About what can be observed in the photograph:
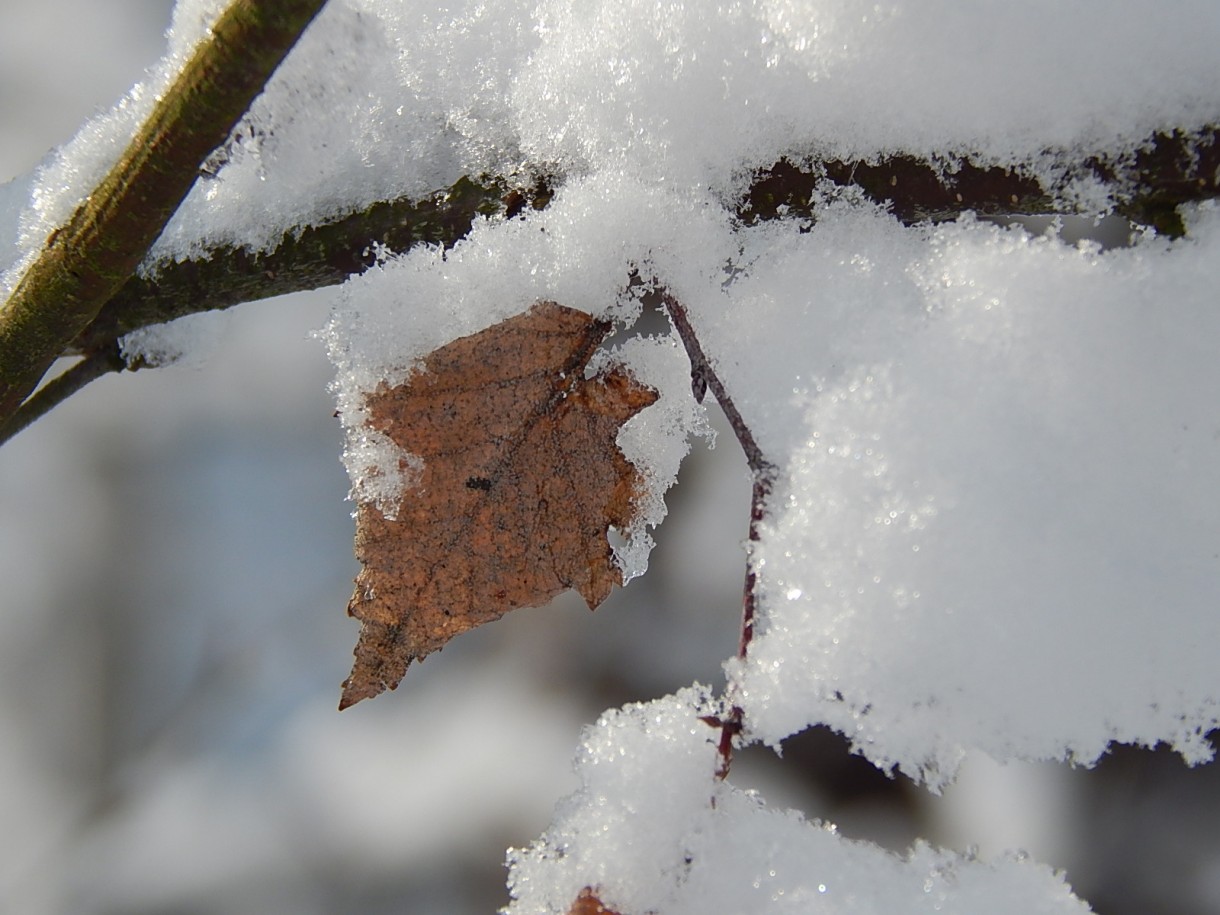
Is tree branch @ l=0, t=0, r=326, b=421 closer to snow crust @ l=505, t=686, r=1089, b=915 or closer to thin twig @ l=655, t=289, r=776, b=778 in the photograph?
thin twig @ l=655, t=289, r=776, b=778

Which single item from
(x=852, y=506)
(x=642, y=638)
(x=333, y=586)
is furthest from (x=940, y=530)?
(x=333, y=586)

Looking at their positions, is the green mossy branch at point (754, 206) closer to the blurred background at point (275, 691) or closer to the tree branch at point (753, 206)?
the tree branch at point (753, 206)

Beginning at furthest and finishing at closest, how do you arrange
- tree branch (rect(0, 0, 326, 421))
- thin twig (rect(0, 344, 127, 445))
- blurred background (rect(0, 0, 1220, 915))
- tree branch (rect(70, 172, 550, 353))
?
blurred background (rect(0, 0, 1220, 915)) → thin twig (rect(0, 344, 127, 445)) → tree branch (rect(70, 172, 550, 353)) → tree branch (rect(0, 0, 326, 421))

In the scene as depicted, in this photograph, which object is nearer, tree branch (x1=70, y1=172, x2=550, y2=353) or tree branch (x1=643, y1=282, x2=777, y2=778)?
tree branch (x1=643, y1=282, x2=777, y2=778)

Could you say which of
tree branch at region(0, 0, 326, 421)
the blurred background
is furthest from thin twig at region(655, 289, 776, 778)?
the blurred background

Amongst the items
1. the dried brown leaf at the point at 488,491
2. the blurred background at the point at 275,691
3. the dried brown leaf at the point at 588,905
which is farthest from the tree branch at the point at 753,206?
the blurred background at the point at 275,691

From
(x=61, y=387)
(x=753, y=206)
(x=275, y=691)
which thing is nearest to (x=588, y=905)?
(x=753, y=206)

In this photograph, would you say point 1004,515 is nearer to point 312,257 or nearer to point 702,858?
point 702,858
